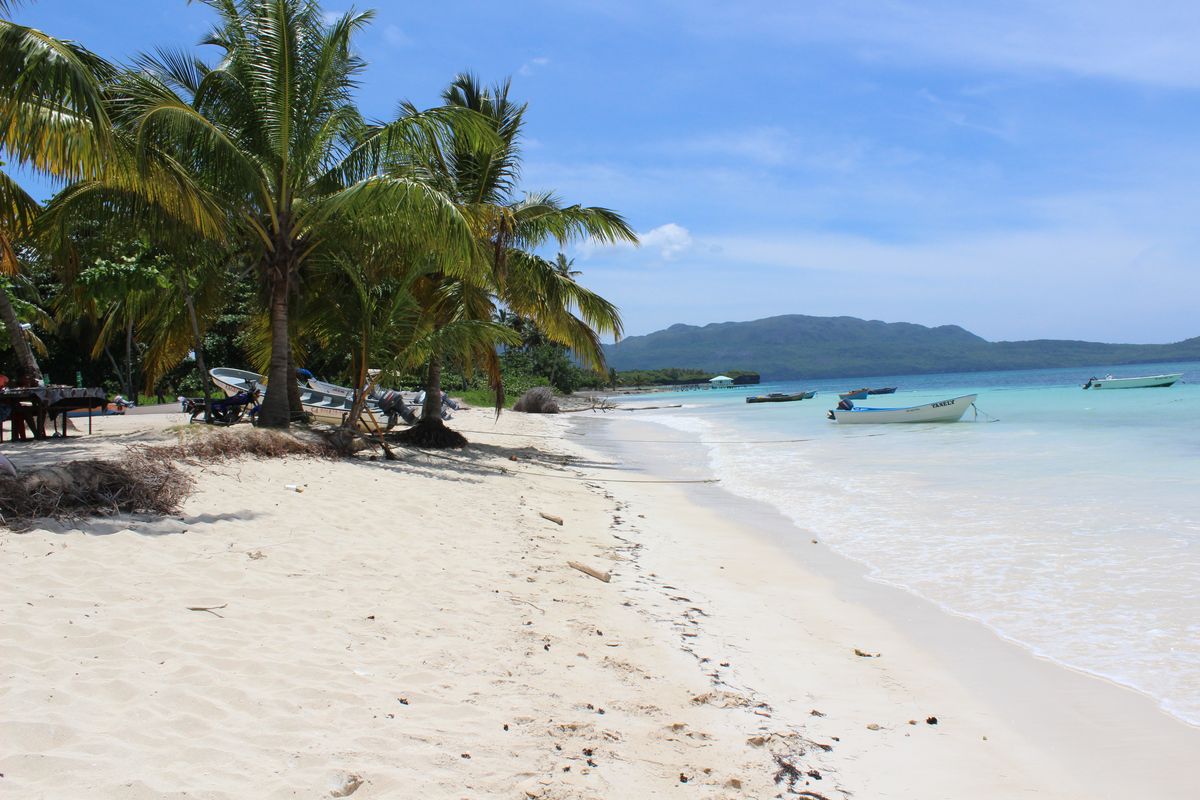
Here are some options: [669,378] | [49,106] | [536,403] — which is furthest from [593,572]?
[669,378]

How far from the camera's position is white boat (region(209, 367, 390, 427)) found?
624 inches

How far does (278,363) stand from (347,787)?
30.5 feet

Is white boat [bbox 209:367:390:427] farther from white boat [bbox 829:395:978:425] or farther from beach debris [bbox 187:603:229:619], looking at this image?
white boat [bbox 829:395:978:425]

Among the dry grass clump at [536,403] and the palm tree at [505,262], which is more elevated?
the palm tree at [505,262]

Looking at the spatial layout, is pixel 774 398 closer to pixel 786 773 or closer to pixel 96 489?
pixel 96 489

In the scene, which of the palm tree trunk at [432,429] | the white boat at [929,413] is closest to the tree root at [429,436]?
the palm tree trunk at [432,429]

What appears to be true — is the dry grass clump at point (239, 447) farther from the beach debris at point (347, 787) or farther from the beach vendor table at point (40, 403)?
the beach debris at point (347, 787)

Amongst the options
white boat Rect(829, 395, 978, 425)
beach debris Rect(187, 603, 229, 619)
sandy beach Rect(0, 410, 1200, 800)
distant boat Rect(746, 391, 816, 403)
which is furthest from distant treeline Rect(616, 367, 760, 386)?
beach debris Rect(187, 603, 229, 619)

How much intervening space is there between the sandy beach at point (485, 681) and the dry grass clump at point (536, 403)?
29.9 meters

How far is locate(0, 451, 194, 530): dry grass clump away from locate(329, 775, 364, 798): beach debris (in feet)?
10.8

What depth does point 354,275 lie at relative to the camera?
37.4ft

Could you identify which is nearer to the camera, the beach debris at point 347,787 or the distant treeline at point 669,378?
the beach debris at point 347,787

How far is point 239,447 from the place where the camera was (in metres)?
8.65

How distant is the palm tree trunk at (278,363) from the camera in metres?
10.8
